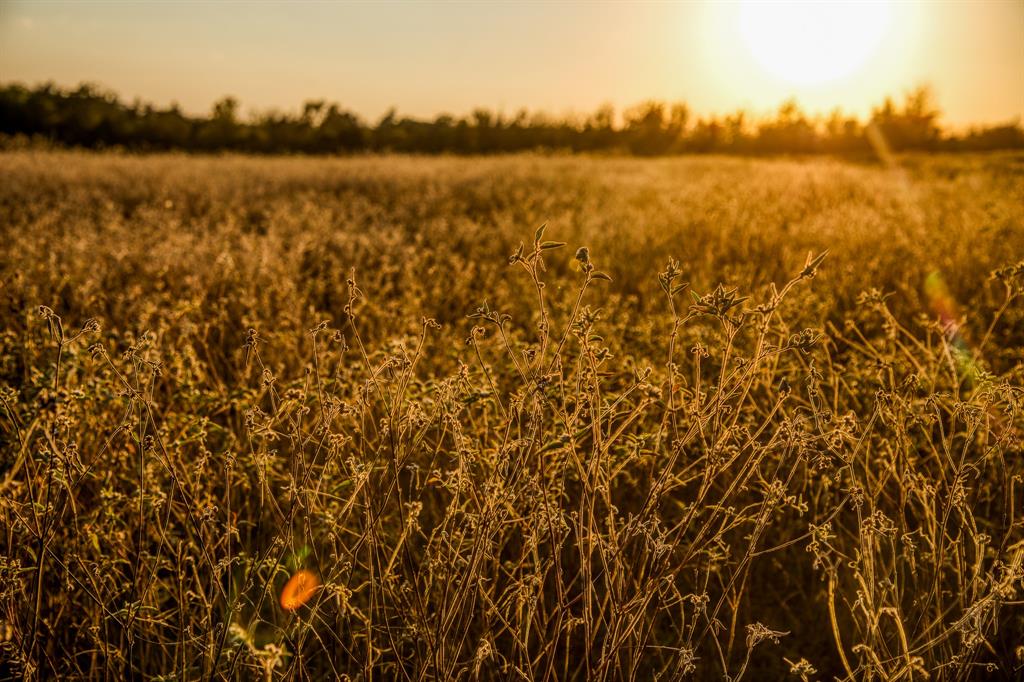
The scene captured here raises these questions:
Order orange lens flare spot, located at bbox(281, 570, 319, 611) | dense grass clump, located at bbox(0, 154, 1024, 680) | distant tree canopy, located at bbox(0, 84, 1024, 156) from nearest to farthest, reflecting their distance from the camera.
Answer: dense grass clump, located at bbox(0, 154, 1024, 680) < orange lens flare spot, located at bbox(281, 570, 319, 611) < distant tree canopy, located at bbox(0, 84, 1024, 156)

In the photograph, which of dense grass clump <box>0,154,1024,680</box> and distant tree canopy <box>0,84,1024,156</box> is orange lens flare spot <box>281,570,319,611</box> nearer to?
dense grass clump <box>0,154,1024,680</box>

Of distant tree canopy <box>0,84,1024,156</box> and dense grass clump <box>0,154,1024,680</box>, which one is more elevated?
distant tree canopy <box>0,84,1024,156</box>

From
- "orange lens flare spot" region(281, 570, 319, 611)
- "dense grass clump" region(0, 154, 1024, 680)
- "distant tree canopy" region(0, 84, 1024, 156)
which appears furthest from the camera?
"distant tree canopy" region(0, 84, 1024, 156)

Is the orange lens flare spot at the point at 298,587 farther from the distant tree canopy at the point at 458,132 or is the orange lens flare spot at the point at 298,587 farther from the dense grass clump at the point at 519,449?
the distant tree canopy at the point at 458,132

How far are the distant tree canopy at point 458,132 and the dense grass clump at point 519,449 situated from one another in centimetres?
1888

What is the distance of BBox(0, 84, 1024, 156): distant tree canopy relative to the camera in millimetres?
27516

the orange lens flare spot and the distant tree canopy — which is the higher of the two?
the distant tree canopy

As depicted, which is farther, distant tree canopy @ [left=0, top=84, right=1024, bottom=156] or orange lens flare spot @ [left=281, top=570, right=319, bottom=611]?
distant tree canopy @ [left=0, top=84, right=1024, bottom=156]

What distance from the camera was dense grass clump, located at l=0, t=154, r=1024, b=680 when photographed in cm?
140

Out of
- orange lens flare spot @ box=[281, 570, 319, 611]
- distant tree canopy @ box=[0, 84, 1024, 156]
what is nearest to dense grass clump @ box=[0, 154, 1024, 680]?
orange lens flare spot @ box=[281, 570, 319, 611]

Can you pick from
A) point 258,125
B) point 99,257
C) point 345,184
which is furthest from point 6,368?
point 258,125

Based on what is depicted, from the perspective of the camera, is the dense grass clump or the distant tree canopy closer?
the dense grass clump

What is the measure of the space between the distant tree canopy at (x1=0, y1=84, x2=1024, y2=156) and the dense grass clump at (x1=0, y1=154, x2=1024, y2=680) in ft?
61.9

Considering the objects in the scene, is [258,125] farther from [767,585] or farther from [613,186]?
Answer: [767,585]
